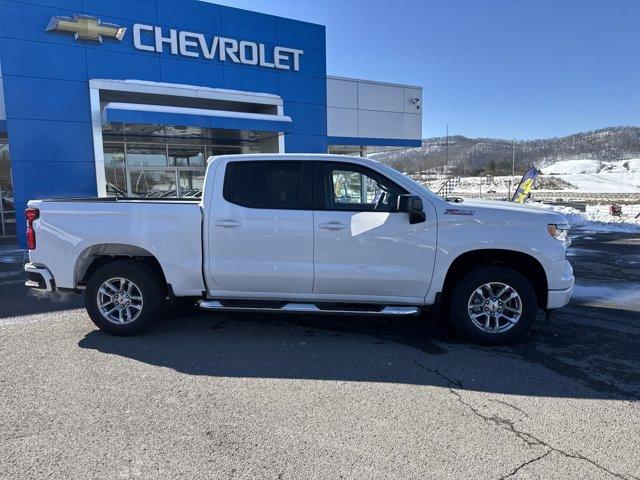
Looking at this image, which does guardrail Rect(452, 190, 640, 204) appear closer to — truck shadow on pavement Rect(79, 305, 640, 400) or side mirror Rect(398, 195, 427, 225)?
truck shadow on pavement Rect(79, 305, 640, 400)

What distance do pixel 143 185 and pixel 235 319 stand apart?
11.3m

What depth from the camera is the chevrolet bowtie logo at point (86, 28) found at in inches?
484

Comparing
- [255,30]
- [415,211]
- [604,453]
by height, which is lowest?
[604,453]

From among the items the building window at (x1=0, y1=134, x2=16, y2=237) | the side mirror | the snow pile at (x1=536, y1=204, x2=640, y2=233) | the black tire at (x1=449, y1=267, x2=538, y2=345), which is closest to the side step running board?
the black tire at (x1=449, y1=267, x2=538, y2=345)

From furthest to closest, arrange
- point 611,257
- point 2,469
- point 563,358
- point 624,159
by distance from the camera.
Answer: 1. point 624,159
2. point 611,257
3. point 563,358
4. point 2,469

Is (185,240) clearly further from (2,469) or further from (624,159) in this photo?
(624,159)

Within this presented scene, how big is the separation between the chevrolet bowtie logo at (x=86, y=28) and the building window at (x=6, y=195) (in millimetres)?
5360

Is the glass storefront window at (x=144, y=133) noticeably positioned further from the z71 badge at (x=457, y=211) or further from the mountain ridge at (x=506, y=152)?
the mountain ridge at (x=506, y=152)

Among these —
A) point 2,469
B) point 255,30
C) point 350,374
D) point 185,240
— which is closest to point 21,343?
point 185,240

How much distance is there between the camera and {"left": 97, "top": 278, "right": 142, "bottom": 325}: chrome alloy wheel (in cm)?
538

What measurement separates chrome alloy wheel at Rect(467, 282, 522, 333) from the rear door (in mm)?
1765

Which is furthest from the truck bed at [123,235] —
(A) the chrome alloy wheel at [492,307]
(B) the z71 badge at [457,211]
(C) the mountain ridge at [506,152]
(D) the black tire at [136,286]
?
Result: (C) the mountain ridge at [506,152]

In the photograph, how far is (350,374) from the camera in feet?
14.4

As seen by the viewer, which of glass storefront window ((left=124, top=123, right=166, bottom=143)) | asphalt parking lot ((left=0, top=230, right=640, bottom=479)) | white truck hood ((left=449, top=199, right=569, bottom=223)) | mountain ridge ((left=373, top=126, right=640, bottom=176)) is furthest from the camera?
mountain ridge ((left=373, top=126, right=640, bottom=176))
